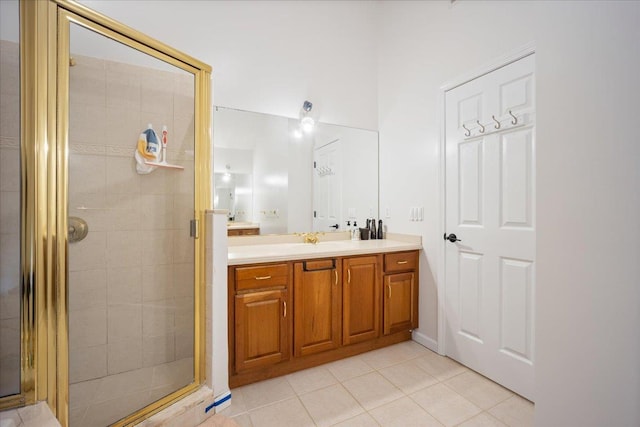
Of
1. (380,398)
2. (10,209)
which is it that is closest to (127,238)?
(10,209)

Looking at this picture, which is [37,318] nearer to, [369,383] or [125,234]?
[125,234]

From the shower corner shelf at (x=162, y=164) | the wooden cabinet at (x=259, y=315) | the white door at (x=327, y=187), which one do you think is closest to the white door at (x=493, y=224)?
the white door at (x=327, y=187)

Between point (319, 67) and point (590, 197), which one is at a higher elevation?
point (319, 67)

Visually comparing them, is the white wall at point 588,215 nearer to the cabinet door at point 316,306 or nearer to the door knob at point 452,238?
the door knob at point 452,238

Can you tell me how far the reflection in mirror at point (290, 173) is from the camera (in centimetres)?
222

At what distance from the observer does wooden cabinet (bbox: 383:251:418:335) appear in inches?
87.5

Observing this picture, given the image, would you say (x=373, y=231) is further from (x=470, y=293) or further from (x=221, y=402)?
(x=221, y=402)

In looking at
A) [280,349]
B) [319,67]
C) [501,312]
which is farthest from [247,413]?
[319,67]

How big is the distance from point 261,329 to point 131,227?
1.07 m

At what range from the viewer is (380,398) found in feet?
5.42

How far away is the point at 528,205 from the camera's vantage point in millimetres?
1640

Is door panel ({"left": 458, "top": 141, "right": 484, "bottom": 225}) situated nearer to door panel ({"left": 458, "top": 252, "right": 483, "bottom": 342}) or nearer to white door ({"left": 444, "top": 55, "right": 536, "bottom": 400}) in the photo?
white door ({"left": 444, "top": 55, "right": 536, "bottom": 400})

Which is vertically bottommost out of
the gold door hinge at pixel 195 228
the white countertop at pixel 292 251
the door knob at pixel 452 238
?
the white countertop at pixel 292 251

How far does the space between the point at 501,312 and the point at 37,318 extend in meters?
2.39
